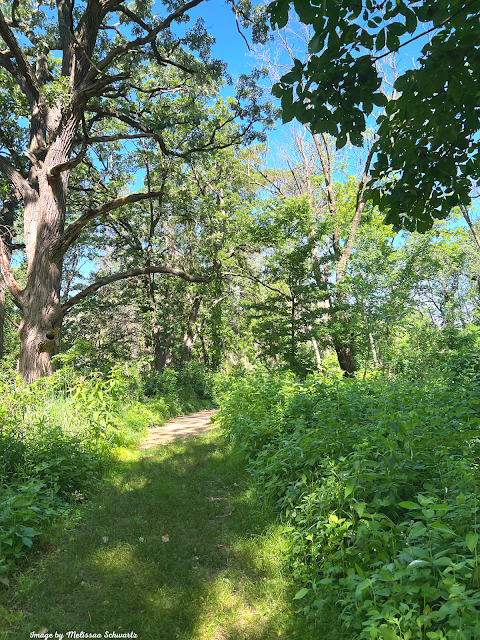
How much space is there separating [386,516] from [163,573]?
1.79 meters

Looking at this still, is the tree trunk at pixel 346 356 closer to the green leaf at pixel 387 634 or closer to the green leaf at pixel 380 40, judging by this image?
the green leaf at pixel 380 40

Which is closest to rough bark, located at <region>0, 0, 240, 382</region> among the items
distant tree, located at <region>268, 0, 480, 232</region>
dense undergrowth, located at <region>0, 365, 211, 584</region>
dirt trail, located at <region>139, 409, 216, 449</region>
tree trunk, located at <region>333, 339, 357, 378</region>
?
dense undergrowth, located at <region>0, 365, 211, 584</region>

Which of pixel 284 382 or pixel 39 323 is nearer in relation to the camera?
pixel 284 382

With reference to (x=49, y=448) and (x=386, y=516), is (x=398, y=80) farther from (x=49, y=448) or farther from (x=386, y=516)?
(x=49, y=448)

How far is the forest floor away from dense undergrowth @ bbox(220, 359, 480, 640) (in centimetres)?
26

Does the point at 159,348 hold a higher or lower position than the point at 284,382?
higher

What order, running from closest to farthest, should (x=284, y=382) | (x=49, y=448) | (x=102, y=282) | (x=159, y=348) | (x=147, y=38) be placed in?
(x=49, y=448)
(x=284, y=382)
(x=147, y=38)
(x=102, y=282)
(x=159, y=348)

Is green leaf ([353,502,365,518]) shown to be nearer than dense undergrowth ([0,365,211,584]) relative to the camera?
Yes

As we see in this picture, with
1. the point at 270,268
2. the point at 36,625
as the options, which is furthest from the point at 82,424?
the point at 270,268

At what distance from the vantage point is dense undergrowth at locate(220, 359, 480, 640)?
172cm

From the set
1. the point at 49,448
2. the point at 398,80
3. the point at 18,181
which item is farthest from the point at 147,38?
the point at 49,448

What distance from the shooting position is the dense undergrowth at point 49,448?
3.04 meters

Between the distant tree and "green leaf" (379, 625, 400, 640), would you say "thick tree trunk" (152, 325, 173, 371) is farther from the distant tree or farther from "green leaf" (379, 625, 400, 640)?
"green leaf" (379, 625, 400, 640)

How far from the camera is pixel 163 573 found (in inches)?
112
